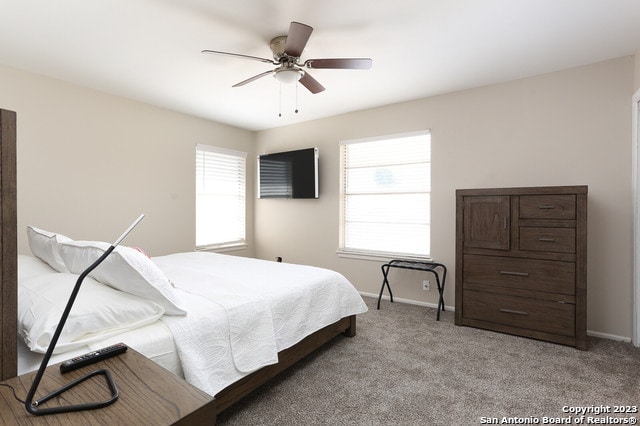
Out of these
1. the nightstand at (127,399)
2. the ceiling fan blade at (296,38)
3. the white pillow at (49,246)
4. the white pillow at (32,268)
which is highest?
the ceiling fan blade at (296,38)

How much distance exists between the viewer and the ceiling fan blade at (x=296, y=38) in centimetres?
198

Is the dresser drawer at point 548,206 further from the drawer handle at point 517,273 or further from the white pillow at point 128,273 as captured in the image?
the white pillow at point 128,273

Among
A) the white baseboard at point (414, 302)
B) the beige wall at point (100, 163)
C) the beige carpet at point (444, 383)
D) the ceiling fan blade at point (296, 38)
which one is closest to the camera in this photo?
the beige carpet at point (444, 383)

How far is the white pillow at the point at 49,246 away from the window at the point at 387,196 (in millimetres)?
3203

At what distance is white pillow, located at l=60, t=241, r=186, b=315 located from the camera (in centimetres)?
152

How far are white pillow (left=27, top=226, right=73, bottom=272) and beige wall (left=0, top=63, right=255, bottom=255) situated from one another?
1074 mm

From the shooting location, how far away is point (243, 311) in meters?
1.91

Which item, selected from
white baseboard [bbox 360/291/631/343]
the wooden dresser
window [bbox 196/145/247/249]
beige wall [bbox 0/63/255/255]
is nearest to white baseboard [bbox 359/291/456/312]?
white baseboard [bbox 360/291/631/343]

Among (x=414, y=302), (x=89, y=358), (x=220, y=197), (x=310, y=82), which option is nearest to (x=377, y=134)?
(x=310, y=82)

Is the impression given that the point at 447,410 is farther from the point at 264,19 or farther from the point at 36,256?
the point at 36,256

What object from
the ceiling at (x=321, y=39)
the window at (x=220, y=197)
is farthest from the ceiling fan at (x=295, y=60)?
the window at (x=220, y=197)

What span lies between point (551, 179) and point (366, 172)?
2075 mm

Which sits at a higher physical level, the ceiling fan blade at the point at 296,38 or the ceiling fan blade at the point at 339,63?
the ceiling fan blade at the point at 296,38

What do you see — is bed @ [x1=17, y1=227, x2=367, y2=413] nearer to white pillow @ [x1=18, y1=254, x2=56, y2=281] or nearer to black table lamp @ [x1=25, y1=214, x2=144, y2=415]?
white pillow @ [x1=18, y1=254, x2=56, y2=281]
